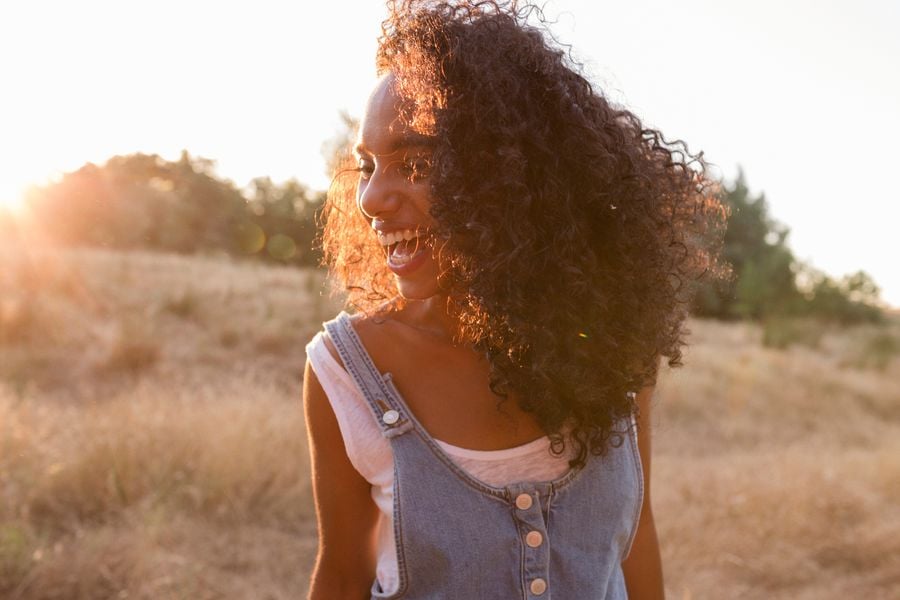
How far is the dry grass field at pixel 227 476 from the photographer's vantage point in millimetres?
3330

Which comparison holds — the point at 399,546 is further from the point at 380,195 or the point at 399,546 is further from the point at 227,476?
the point at 227,476

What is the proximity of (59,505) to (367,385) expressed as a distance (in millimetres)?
3048

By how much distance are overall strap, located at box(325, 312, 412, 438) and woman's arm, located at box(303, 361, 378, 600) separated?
0.08 metres

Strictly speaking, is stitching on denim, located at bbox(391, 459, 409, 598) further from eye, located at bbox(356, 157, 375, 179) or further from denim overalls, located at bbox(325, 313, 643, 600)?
eye, located at bbox(356, 157, 375, 179)

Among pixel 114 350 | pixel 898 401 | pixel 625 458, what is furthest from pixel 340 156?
pixel 898 401

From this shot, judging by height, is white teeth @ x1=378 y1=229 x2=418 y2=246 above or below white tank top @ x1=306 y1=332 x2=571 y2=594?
above

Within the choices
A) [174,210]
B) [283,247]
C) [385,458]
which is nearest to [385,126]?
[385,458]

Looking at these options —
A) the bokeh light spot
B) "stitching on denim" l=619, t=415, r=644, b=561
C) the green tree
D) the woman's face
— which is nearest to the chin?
the woman's face

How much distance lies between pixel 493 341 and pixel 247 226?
45.6ft

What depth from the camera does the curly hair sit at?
1.34 metres

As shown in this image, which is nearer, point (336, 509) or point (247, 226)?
point (336, 509)

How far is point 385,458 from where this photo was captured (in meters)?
1.35

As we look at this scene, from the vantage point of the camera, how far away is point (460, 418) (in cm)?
140

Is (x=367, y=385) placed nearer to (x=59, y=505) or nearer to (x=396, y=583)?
(x=396, y=583)
